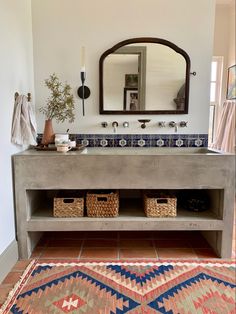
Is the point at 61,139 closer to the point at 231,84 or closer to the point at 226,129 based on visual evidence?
the point at 226,129

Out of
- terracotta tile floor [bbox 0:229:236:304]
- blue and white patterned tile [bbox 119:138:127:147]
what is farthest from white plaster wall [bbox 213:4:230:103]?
terracotta tile floor [bbox 0:229:236:304]

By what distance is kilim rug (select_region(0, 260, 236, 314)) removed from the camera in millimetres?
1501

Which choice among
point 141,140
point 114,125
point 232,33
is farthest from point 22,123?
point 232,33

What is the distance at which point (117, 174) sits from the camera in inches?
78.7

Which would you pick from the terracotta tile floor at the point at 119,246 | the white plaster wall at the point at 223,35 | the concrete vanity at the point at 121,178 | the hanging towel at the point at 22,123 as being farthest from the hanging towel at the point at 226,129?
the hanging towel at the point at 22,123

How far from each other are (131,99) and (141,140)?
384 millimetres

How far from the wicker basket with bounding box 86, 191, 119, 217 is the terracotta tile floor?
1.04 feet

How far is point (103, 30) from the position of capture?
241 centimetres

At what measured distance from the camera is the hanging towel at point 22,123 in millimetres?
1966

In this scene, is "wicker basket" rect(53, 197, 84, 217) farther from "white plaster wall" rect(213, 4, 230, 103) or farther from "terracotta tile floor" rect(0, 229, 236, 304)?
"white plaster wall" rect(213, 4, 230, 103)

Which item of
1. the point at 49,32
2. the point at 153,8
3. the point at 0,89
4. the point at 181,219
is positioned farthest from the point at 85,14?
the point at 181,219

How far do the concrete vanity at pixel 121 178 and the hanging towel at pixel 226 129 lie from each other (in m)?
1.42

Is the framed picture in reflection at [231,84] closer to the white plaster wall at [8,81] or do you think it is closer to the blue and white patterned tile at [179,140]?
the blue and white patterned tile at [179,140]

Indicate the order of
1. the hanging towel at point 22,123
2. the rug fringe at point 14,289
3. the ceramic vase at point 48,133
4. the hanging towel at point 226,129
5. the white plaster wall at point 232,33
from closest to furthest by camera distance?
1. the rug fringe at point 14,289
2. the hanging towel at point 22,123
3. the ceramic vase at point 48,133
4. the hanging towel at point 226,129
5. the white plaster wall at point 232,33
